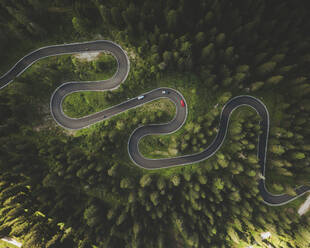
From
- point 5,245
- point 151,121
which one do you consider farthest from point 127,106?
point 5,245

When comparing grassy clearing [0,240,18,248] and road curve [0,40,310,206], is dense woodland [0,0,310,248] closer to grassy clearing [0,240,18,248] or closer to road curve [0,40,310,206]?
road curve [0,40,310,206]

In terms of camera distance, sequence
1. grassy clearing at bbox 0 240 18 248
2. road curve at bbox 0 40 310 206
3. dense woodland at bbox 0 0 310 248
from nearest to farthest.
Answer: dense woodland at bbox 0 0 310 248 → road curve at bbox 0 40 310 206 → grassy clearing at bbox 0 240 18 248

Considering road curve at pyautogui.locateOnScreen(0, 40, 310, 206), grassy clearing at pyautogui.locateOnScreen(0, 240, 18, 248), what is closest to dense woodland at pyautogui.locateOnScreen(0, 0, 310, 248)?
road curve at pyautogui.locateOnScreen(0, 40, 310, 206)

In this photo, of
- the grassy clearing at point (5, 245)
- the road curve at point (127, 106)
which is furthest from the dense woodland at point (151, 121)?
the grassy clearing at point (5, 245)

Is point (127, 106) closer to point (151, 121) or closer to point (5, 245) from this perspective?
point (151, 121)

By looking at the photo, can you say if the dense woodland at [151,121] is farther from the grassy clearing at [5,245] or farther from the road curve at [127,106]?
the grassy clearing at [5,245]

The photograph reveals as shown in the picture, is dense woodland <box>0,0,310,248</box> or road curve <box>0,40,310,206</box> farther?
road curve <box>0,40,310,206</box>

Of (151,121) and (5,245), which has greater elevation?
(151,121)
